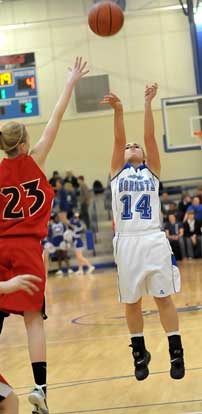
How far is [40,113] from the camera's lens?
979 inches

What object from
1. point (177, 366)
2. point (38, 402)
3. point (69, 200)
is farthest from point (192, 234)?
point (38, 402)

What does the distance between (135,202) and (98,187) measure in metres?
19.0

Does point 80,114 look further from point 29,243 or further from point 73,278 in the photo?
point 29,243

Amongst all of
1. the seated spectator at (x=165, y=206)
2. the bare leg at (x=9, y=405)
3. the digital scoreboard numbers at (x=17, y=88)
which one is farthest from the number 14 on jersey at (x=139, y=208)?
the digital scoreboard numbers at (x=17, y=88)

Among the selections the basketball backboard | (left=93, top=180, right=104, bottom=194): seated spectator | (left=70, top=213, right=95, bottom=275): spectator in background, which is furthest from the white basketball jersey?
(left=93, top=180, right=104, bottom=194): seated spectator

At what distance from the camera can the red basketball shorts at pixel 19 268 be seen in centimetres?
441

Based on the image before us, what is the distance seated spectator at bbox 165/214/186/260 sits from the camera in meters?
18.9

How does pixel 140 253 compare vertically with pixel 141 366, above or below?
above

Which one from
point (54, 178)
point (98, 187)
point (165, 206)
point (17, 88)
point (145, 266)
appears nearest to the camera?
point (145, 266)

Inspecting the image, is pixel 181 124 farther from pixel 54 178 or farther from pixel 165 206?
pixel 54 178

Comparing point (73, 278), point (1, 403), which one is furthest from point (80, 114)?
point (1, 403)

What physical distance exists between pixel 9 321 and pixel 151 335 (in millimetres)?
3717

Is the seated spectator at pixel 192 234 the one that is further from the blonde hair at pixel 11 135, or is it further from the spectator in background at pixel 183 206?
the blonde hair at pixel 11 135

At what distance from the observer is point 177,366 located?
5266 mm
